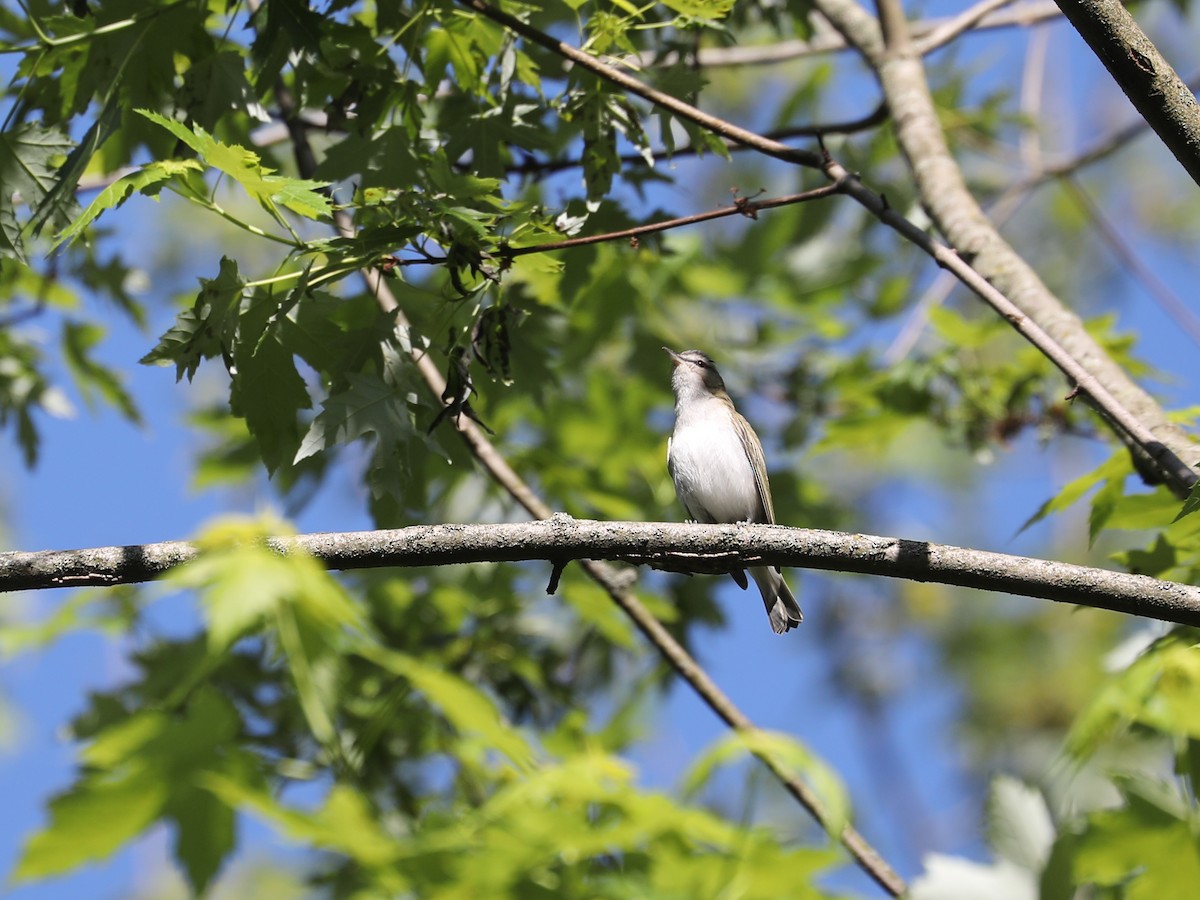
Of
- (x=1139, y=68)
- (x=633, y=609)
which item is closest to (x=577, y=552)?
(x=633, y=609)

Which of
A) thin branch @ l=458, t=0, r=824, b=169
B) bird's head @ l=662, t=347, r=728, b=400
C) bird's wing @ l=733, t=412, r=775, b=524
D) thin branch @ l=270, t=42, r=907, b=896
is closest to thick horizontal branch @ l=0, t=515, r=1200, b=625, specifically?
thin branch @ l=270, t=42, r=907, b=896

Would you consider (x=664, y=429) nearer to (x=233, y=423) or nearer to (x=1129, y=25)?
(x=233, y=423)

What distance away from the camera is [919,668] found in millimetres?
14391

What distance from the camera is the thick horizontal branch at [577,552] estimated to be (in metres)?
3.01

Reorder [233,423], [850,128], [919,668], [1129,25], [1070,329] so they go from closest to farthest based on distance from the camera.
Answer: [1129,25]
[1070,329]
[850,128]
[233,423]
[919,668]

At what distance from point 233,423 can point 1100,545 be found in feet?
30.5

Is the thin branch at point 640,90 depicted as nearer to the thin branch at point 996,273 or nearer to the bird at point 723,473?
the thin branch at point 996,273

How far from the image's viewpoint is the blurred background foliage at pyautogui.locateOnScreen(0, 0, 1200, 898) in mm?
2160

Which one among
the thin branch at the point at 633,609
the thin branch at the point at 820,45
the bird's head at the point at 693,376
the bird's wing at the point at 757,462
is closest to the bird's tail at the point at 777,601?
the bird's wing at the point at 757,462

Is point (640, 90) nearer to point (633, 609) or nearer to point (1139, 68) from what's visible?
point (1139, 68)

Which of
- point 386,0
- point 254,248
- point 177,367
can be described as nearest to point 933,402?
point 386,0

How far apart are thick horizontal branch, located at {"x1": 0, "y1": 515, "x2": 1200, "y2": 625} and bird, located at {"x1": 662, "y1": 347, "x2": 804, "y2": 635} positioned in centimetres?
313

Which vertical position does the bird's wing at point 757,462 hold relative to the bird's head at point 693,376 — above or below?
below

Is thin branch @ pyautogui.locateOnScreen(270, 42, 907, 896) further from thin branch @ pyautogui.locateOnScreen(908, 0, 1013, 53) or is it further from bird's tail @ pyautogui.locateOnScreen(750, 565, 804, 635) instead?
thin branch @ pyautogui.locateOnScreen(908, 0, 1013, 53)
